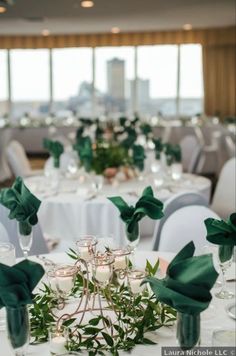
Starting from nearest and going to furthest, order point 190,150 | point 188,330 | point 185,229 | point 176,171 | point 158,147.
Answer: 1. point 188,330
2. point 185,229
3. point 176,171
4. point 158,147
5. point 190,150

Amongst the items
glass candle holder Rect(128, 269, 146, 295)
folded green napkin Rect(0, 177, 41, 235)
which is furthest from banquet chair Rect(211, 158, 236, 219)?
glass candle holder Rect(128, 269, 146, 295)

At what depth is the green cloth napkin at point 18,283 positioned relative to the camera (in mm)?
1546

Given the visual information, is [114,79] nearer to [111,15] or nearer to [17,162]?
[111,15]

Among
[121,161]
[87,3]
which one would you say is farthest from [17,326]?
[87,3]

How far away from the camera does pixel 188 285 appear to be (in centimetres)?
151

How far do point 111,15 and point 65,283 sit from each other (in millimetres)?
7869

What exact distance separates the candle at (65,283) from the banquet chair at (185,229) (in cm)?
110

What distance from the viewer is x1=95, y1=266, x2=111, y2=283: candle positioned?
1874 mm

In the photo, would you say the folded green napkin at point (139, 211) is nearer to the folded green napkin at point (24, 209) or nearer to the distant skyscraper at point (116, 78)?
the folded green napkin at point (24, 209)

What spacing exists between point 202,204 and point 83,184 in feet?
5.22

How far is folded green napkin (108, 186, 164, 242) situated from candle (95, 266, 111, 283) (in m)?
0.51

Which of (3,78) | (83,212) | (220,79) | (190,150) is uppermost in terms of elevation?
(3,78)

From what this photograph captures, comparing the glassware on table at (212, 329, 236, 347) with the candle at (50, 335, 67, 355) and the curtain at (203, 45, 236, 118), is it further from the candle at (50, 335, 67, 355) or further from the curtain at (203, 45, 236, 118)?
the curtain at (203, 45, 236, 118)

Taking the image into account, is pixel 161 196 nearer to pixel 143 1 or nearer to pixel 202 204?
pixel 202 204
